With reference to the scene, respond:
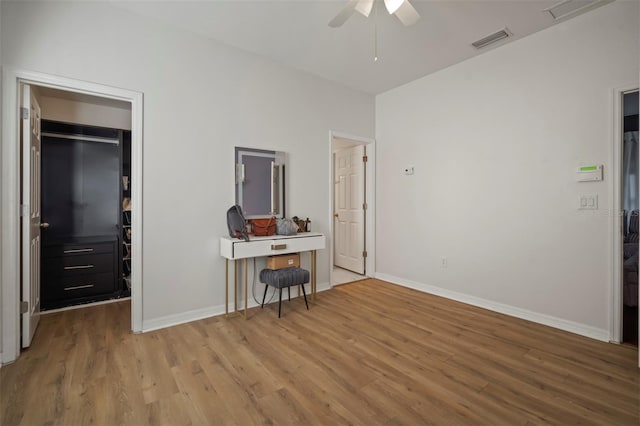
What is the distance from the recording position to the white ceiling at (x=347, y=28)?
99.5 inches

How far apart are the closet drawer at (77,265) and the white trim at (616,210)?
5.08 metres

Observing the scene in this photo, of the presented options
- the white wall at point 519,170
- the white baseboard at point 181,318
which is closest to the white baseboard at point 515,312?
the white wall at point 519,170

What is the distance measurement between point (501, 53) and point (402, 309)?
2.99 m

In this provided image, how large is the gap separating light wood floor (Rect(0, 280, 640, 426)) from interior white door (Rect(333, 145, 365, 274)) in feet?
6.27

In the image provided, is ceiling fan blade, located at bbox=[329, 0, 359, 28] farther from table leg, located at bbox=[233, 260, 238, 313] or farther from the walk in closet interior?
the walk in closet interior

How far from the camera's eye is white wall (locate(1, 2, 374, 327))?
236 cm

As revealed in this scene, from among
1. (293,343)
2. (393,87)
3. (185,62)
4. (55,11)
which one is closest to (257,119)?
(185,62)

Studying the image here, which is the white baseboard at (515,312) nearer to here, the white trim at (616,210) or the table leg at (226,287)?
the white trim at (616,210)

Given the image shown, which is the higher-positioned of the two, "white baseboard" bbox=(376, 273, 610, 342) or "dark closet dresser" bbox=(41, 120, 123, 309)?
"dark closet dresser" bbox=(41, 120, 123, 309)

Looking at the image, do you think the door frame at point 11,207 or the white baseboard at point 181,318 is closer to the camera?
the door frame at point 11,207

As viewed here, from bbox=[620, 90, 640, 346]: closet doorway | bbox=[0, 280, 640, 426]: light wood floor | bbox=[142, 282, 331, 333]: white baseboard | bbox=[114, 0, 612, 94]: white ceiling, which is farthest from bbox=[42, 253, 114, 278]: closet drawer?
bbox=[620, 90, 640, 346]: closet doorway

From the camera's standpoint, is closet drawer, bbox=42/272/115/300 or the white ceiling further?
closet drawer, bbox=42/272/115/300

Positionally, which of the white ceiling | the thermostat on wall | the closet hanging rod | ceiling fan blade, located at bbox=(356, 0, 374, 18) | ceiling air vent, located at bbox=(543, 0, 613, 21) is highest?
the white ceiling

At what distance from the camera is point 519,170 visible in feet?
10.1
